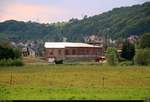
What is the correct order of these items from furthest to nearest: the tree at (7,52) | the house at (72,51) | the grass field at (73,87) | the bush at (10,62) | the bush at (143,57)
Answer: the house at (72,51) < the bush at (143,57) < the tree at (7,52) < the bush at (10,62) < the grass field at (73,87)

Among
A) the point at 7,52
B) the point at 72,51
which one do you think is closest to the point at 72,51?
the point at 72,51

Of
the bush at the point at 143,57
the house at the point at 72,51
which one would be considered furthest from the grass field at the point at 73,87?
the house at the point at 72,51

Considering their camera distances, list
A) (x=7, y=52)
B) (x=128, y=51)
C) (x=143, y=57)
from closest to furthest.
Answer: (x=7, y=52) → (x=143, y=57) → (x=128, y=51)

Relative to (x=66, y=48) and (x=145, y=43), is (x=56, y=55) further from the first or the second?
(x=145, y=43)

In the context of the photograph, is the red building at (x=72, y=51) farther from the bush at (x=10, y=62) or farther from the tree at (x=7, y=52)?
the bush at (x=10, y=62)

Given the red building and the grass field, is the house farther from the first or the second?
the grass field

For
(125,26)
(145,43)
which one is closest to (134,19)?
(125,26)

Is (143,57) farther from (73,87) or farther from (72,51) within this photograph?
(72,51)

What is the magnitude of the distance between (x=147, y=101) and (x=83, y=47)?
97470mm

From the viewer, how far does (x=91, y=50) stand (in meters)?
107

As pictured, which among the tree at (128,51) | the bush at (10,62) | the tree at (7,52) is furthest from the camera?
the tree at (128,51)

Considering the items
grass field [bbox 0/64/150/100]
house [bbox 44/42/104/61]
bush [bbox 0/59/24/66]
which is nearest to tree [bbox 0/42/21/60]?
bush [bbox 0/59/24/66]

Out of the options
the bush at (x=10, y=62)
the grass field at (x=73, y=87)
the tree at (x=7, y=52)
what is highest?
the tree at (x=7, y=52)

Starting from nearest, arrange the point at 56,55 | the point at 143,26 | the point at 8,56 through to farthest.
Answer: the point at 8,56
the point at 56,55
the point at 143,26
